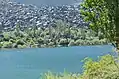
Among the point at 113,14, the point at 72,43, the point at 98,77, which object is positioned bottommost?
the point at 72,43

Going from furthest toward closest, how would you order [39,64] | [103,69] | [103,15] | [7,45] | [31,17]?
[31,17] → [7,45] → [39,64] → [103,15] → [103,69]

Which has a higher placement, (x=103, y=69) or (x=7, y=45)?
(x=103, y=69)

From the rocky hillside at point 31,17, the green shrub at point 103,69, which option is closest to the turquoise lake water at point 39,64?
the green shrub at point 103,69

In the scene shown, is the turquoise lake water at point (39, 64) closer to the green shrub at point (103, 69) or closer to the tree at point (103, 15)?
the green shrub at point (103, 69)

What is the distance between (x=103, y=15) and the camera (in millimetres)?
8016

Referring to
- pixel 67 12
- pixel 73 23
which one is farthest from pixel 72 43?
pixel 67 12

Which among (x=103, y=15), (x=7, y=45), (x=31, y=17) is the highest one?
(x=103, y=15)

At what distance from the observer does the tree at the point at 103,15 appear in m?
7.63

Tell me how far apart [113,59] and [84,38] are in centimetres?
10998

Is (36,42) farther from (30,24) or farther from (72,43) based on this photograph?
(30,24)

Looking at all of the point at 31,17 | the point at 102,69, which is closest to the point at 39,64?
the point at 102,69

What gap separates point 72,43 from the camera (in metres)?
115

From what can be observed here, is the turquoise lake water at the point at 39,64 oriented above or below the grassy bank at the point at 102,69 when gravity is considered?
below

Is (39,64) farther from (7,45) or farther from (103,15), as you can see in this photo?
(103,15)
